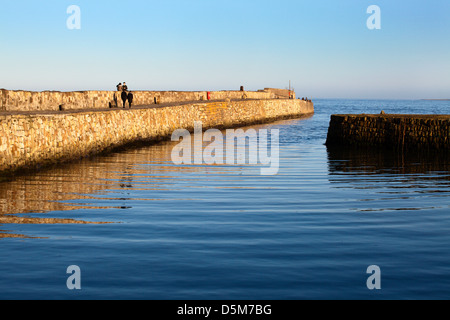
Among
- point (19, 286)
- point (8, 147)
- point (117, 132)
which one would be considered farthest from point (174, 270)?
point (117, 132)

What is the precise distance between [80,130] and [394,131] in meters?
12.2

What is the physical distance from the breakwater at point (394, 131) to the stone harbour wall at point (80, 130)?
922cm

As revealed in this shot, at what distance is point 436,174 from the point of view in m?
17.6

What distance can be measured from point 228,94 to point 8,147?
5191cm

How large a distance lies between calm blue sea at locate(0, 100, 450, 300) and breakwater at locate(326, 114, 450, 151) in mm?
8190

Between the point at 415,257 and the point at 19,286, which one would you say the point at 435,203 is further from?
the point at 19,286

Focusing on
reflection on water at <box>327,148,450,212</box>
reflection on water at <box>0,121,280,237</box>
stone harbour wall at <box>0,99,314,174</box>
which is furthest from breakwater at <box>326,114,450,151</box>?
stone harbour wall at <box>0,99,314,174</box>

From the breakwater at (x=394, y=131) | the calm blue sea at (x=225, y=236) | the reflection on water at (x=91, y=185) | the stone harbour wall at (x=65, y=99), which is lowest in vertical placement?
the calm blue sea at (x=225, y=236)

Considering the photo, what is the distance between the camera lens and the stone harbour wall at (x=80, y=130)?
17391 mm

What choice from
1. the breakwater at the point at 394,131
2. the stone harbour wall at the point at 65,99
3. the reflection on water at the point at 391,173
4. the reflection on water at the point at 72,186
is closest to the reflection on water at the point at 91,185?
the reflection on water at the point at 72,186

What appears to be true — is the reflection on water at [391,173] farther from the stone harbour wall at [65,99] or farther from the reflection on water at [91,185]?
the stone harbour wall at [65,99]

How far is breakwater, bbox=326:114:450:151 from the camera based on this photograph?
24672 mm

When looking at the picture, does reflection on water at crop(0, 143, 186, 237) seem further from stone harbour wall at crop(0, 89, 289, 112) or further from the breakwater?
the breakwater

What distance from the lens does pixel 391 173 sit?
17984 millimetres
